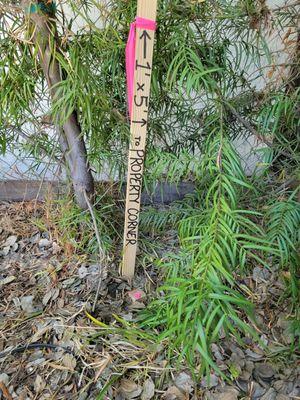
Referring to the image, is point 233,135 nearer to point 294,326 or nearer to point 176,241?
point 176,241

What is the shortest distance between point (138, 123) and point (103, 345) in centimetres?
60

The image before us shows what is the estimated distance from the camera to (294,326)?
97 centimetres

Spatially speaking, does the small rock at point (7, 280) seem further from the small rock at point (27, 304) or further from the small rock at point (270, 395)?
the small rock at point (270, 395)

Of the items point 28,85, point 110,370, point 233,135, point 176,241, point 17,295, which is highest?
point 28,85

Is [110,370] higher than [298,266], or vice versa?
[298,266]

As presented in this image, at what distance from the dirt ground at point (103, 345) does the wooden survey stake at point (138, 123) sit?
16cm

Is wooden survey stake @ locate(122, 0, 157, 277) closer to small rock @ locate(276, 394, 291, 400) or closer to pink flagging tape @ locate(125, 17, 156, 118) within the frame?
pink flagging tape @ locate(125, 17, 156, 118)

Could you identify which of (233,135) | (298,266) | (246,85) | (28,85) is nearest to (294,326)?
(298,266)

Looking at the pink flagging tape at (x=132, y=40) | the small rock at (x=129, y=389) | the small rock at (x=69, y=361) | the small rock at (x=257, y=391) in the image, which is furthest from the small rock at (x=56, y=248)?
the small rock at (x=257, y=391)

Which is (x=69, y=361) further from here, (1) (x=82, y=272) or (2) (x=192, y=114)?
(2) (x=192, y=114)

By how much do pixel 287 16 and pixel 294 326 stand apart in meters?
0.81

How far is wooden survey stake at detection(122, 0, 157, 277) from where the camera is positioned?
0.82 meters

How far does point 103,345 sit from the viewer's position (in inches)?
40.0

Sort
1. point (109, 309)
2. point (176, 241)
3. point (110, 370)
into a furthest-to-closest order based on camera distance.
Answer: point (176, 241) < point (109, 309) < point (110, 370)
